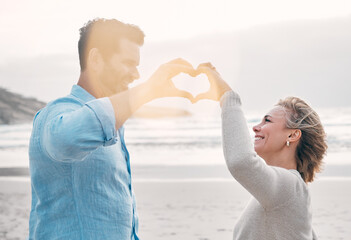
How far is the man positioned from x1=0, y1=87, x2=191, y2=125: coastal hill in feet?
142

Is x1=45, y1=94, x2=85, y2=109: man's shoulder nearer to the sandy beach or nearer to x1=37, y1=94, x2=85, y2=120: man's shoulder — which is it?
x1=37, y1=94, x2=85, y2=120: man's shoulder

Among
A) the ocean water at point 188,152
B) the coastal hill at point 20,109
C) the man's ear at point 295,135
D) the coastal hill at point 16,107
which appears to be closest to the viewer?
the man's ear at point 295,135

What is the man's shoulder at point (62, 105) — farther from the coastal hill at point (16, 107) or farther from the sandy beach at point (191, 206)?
the coastal hill at point (16, 107)

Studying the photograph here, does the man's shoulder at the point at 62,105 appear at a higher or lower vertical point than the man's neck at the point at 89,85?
lower

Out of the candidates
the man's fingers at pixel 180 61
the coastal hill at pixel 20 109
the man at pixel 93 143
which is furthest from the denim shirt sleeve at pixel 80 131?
the coastal hill at pixel 20 109

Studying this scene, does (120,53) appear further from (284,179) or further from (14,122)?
(14,122)

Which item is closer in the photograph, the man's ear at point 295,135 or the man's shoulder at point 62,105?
the man's shoulder at point 62,105

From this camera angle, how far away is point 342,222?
22.9 ft

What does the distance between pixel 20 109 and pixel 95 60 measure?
47536 mm

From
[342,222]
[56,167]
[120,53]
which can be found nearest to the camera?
[56,167]

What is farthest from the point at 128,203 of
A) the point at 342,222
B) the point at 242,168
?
the point at 342,222

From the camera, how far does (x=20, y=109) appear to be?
46500 mm

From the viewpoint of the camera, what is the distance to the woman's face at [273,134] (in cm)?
239

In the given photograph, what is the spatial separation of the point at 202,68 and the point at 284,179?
0.69m
